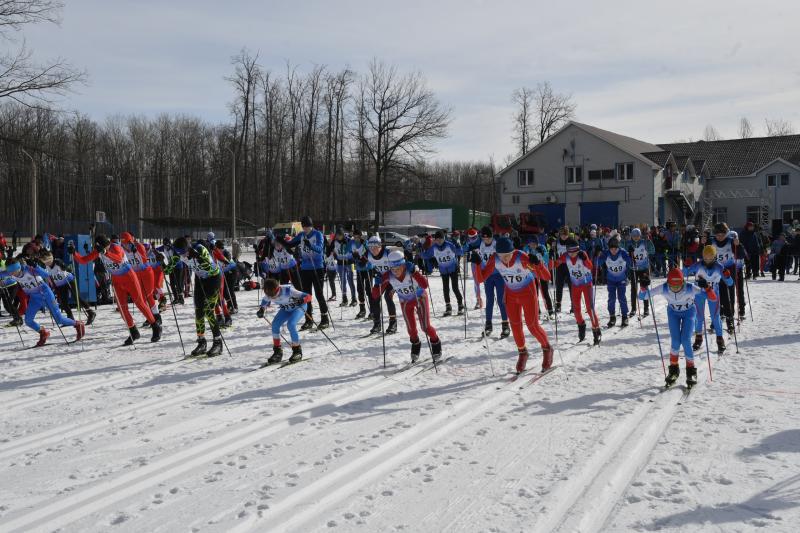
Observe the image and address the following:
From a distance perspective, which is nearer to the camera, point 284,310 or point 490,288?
point 284,310

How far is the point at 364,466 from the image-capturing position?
4.85 meters

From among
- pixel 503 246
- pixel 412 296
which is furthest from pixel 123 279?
pixel 503 246

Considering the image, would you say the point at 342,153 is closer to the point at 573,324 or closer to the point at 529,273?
the point at 573,324

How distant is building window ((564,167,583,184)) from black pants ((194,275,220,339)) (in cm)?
3923

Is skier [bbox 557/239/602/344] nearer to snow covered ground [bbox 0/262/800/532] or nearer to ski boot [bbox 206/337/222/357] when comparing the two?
snow covered ground [bbox 0/262/800/532]

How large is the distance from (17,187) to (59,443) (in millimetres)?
71203

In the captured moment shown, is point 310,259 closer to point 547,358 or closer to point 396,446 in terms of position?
point 547,358

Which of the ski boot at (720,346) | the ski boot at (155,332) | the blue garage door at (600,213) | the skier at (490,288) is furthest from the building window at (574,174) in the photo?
the ski boot at (155,332)

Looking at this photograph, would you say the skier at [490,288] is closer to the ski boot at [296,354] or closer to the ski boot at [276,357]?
the ski boot at [296,354]

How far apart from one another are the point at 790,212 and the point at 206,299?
49.4 metres

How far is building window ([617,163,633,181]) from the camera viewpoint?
1677 inches

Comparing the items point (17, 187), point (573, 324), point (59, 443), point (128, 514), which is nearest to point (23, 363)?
point (59, 443)

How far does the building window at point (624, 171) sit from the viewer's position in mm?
42594

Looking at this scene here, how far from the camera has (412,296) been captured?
28.5ft
